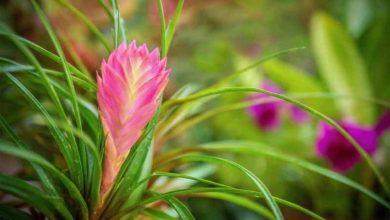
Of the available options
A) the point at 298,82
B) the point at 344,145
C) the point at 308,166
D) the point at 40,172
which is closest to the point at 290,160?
the point at 308,166

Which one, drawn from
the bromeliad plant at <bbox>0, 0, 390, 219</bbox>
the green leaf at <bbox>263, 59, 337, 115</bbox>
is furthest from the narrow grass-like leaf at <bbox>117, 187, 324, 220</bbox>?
the green leaf at <bbox>263, 59, 337, 115</bbox>

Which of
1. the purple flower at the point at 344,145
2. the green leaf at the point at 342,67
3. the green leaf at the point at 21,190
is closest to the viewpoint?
the green leaf at the point at 21,190

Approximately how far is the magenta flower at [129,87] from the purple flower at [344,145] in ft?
1.80

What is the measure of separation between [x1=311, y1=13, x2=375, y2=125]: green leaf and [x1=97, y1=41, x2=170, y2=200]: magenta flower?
748 mm

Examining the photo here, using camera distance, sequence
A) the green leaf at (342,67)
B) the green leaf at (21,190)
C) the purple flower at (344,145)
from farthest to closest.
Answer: the green leaf at (342,67)
the purple flower at (344,145)
the green leaf at (21,190)

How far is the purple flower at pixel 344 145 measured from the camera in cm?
79

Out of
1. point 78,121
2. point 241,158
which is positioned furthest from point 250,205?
point 241,158

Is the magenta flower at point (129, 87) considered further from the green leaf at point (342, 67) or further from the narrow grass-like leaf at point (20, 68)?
the green leaf at point (342, 67)

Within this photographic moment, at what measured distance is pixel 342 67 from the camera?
1.02m

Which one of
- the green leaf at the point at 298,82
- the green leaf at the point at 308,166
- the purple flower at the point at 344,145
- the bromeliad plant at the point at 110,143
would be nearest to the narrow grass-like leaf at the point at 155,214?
the bromeliad plant at the point at 110,143

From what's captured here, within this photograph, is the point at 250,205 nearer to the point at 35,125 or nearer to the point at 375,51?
the point at 35,125

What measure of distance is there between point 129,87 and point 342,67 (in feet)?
2.65

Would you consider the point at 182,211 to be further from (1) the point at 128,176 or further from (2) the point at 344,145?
(2) the point at 344,145

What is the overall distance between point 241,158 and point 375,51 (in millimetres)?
463
